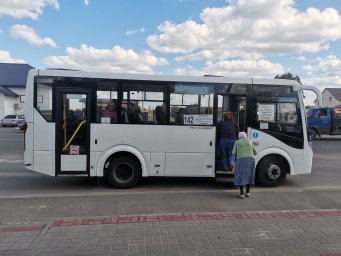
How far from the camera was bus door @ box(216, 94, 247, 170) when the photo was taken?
8.84 m

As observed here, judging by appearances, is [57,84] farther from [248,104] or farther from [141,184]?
[248,104]

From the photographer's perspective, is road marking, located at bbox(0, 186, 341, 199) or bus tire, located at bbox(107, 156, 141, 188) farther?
bus tire, located at bbox(107, 156, 141, 188)

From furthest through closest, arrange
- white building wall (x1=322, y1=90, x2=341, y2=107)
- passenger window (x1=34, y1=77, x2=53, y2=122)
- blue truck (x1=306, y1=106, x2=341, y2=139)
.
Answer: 1. white building wall (x1=322, y1=90, x2=341, y2=107)
2. blue truck (x1=306, y1=106, x2=341, y2=139)
3. passenger window (x1=34, y1=77, x2=53, y2=122)

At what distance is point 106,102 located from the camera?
859 cm

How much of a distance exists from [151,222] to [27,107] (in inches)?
176

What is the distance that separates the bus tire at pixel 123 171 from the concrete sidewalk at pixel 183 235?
2642 mm

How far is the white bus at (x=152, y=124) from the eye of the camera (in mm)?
8414

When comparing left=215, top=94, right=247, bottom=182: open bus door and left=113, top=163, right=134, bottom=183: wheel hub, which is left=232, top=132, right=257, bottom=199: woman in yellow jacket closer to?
left=215, top=94, right=247, bottom=182: open bus door

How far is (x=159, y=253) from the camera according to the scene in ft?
14.9

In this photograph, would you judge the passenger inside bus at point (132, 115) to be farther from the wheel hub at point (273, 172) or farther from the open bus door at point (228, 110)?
the wheel hub at point (273, 172)

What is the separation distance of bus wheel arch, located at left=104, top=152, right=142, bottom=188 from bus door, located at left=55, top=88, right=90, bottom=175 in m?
0.60

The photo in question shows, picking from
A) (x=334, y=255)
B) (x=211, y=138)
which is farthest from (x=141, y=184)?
(x=334, y=255)

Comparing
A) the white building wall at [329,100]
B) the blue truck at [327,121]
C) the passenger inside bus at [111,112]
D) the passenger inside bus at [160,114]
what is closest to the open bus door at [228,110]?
the passenger inside bus at [160,114]

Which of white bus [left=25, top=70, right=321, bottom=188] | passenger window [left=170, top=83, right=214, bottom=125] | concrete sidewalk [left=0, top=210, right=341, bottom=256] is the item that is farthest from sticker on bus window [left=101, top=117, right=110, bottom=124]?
concrete sidewalk [left=0, top=210, right=341, bottom=256]
